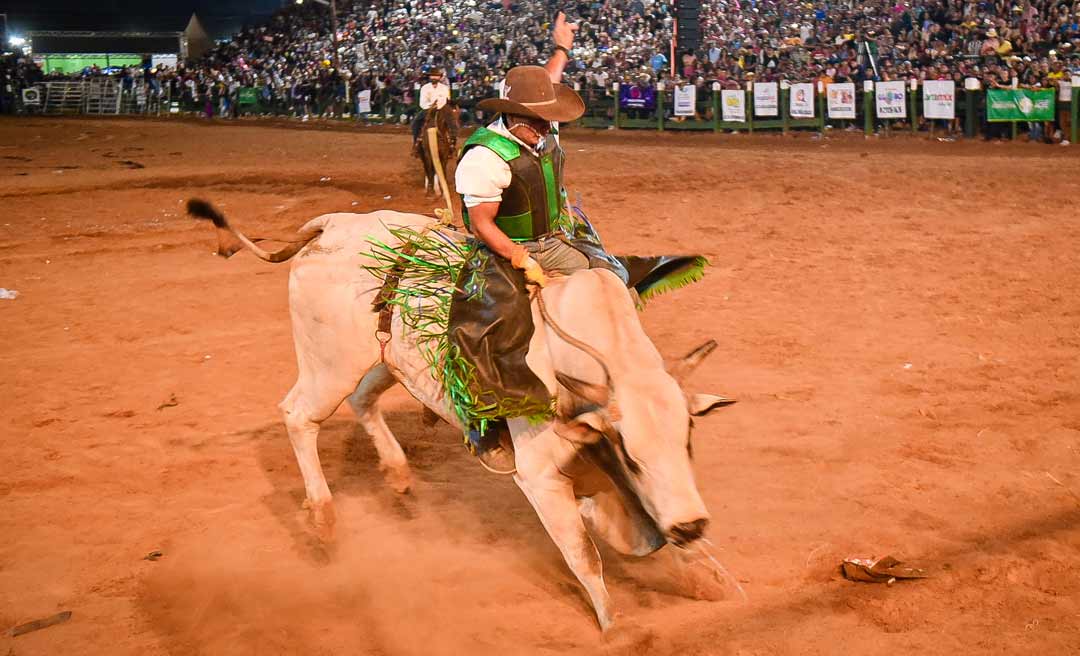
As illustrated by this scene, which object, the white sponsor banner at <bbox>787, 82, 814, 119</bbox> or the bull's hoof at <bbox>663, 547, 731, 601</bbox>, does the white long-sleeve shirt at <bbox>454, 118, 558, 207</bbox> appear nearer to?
the bull's hoof at <bbox>663, 547, 731, 601</bbox>

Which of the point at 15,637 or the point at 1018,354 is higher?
the point at 1018,354

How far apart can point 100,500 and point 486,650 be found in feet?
9.34

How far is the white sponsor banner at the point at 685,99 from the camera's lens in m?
26.2

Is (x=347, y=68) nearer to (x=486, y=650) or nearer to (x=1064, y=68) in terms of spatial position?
(x=1064, y=68)

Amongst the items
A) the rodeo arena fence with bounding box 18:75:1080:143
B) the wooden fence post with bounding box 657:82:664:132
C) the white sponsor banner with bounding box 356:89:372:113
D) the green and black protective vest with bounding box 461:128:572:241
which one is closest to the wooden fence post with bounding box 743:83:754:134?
the rodeo arena fence with bounding box 18:75:1080:143

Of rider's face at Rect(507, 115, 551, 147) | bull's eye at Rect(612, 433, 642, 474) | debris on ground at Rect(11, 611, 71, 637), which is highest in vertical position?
rider's face at Rect(507, 115, 551, 147)

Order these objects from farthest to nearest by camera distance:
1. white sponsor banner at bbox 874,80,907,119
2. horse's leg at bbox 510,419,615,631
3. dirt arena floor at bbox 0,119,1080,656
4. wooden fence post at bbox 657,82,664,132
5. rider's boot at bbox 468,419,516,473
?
wooden fence post at bbox 657,82,664,132 < white sponsor banner at bbox 874,80,907,119 < rider's boot at bbox 468,419,516,473 < dirt arena floor at bbox 0,119,1080,656 < horse's leg at bbox 510,419,615,631

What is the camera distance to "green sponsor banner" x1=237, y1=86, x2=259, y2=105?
39781 millimetres

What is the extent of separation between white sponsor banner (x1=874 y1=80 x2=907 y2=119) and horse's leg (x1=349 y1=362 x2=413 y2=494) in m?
19.2

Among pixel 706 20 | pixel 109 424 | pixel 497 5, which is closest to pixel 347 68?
pixel 497 5

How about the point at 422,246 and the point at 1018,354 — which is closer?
the point at 422,246

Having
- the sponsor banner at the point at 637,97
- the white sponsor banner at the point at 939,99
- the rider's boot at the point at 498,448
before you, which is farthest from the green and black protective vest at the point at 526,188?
the sponsor banner at the point at 637,97

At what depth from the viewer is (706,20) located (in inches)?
1225

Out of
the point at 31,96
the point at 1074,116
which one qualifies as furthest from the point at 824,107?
the point at 31,96
